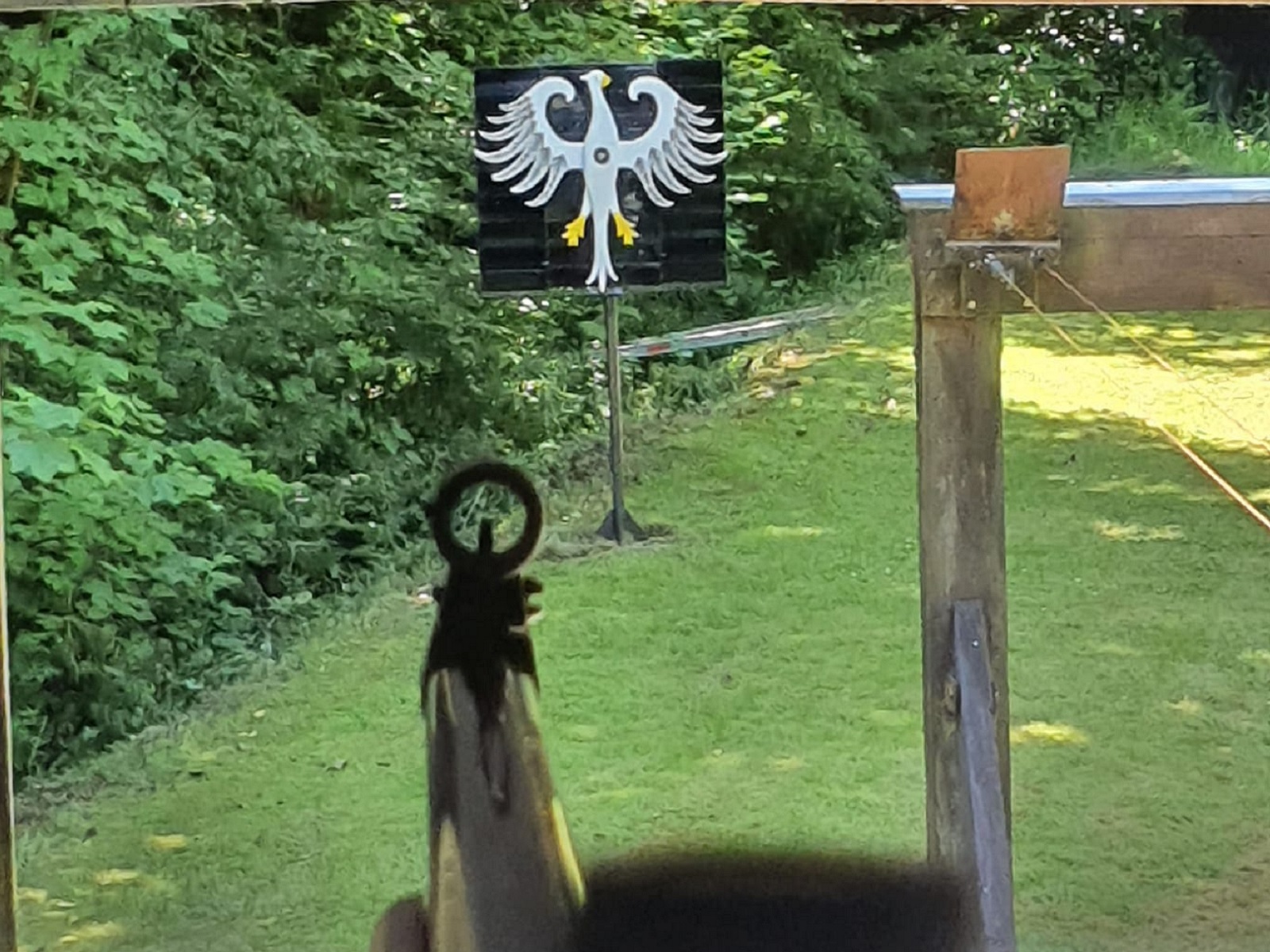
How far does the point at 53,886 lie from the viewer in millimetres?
1770

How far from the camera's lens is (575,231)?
145 cm

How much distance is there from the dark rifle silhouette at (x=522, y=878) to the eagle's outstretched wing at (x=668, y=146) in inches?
12.7

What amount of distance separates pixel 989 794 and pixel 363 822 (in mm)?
729

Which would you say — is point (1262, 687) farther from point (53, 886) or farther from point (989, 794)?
point (53, 886)

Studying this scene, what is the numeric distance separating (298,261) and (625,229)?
860 mm

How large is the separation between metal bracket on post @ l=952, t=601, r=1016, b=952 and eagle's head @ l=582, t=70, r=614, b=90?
0.53 meters

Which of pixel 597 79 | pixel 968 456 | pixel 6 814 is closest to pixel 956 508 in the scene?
pixel 968 456

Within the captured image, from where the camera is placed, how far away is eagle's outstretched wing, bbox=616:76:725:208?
143 cm

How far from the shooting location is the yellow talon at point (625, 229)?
56.9 inches

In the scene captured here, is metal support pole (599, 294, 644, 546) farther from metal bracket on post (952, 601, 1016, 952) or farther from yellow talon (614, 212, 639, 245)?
metal bracket on post (952, 601, 1016, 952)

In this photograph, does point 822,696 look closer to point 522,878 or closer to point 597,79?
point 522,878

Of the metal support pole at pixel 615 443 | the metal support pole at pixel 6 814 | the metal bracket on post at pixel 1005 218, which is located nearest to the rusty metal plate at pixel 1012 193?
the metal bracket on post at pixel 1005 218

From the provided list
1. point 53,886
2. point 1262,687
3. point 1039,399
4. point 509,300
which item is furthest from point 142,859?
point 1262,687

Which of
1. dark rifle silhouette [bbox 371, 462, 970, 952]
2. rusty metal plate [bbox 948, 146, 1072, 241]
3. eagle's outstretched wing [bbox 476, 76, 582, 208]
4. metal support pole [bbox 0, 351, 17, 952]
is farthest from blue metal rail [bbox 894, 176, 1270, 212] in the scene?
metal support pole [bbox 0, 351, 17, 952]
